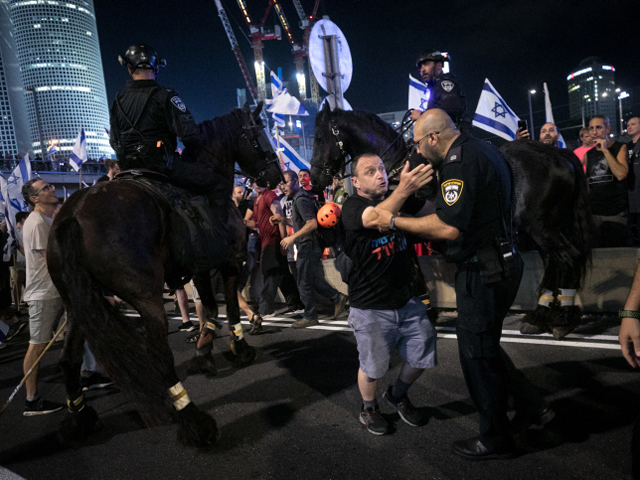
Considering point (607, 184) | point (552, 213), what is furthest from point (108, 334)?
point (607, 184)

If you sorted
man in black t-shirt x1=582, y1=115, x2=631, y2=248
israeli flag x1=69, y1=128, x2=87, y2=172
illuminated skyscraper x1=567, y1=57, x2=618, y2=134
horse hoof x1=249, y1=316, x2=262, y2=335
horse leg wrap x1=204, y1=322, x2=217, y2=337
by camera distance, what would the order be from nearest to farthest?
horse leg wrap x1=204, y1=322, x2=217, y2=337 < man in black t-shirt x1=582, y1=115, x2=631, y2=248 < horse hoof x1=249, y1=316, x2=262, y2=335 < israeli flag x1=69, y1=128, x2=87, y2=172 < illuminated skyscraper x1=567, y1=57, x2=618, y2=134

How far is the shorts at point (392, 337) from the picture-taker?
10.0 feet

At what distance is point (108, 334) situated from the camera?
326 centimetres

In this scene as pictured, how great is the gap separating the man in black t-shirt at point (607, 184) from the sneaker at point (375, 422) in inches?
189

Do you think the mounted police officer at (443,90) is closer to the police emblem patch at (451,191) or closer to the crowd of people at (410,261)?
the crowd of people at (410,261)

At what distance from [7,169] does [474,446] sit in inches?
1557

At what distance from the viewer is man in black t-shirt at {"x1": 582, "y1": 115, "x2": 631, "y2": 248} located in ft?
20.3

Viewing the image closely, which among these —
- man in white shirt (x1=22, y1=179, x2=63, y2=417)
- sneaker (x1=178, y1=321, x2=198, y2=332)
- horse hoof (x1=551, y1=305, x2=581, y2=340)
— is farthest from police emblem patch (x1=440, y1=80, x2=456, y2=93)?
sneaker (x1=178, y1=321, x2=198, y2=332)

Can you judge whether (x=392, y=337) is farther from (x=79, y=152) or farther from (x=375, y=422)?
→ (x=79, y=152)

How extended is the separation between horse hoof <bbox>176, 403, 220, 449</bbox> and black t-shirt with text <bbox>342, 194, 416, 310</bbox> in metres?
1.46

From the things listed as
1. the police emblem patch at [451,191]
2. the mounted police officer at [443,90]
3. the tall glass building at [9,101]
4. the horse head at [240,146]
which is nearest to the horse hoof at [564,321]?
the mounted police officer at [443,90]

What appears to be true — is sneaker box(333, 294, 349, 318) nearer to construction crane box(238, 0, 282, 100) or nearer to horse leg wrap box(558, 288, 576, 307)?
horse leg wrap box(558, 288, 576, 307)

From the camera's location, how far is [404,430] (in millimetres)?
3217

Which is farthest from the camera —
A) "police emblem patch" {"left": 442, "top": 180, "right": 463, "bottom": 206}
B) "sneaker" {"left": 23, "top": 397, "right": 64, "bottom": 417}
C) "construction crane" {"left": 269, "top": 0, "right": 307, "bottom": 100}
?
"construction crane" {"left": 269, "top": 0, "right": 307, "bottom": 100}
